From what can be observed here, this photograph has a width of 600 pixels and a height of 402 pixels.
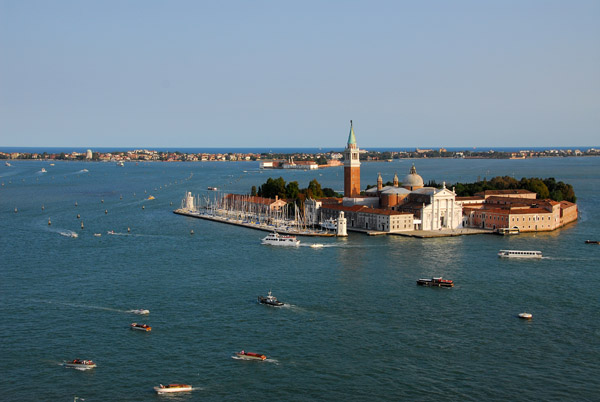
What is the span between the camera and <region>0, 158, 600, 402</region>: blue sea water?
1533 centimetres

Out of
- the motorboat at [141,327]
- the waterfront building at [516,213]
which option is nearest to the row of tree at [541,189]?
the waterfront building at [516,213]

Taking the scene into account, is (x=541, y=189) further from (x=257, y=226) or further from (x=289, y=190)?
(x=257, y=226)

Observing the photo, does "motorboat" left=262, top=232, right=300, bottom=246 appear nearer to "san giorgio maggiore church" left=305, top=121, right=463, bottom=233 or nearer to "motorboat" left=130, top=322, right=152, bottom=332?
"san giorgio maggiore church" left=305, top=121, right=463, bottom=233

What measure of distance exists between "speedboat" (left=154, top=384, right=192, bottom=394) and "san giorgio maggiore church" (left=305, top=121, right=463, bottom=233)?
2339 cm

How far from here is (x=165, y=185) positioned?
77.4 metres

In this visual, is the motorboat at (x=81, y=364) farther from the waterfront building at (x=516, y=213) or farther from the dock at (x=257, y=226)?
the waterfront building at (x=516, y=213)

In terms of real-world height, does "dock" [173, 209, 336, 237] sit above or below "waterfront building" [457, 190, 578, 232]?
below

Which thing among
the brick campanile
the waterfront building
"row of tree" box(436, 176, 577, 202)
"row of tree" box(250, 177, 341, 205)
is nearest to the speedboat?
the waterfront building

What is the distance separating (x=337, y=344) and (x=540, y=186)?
3854 centimetres

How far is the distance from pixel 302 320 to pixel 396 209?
2384 centimetres

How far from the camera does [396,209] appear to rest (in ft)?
140

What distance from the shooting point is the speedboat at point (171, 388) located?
14742 millimetres

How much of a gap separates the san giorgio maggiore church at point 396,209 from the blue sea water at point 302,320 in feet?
14.0

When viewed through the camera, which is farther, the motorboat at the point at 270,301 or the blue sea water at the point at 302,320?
the motorboat at the point at 270,301
